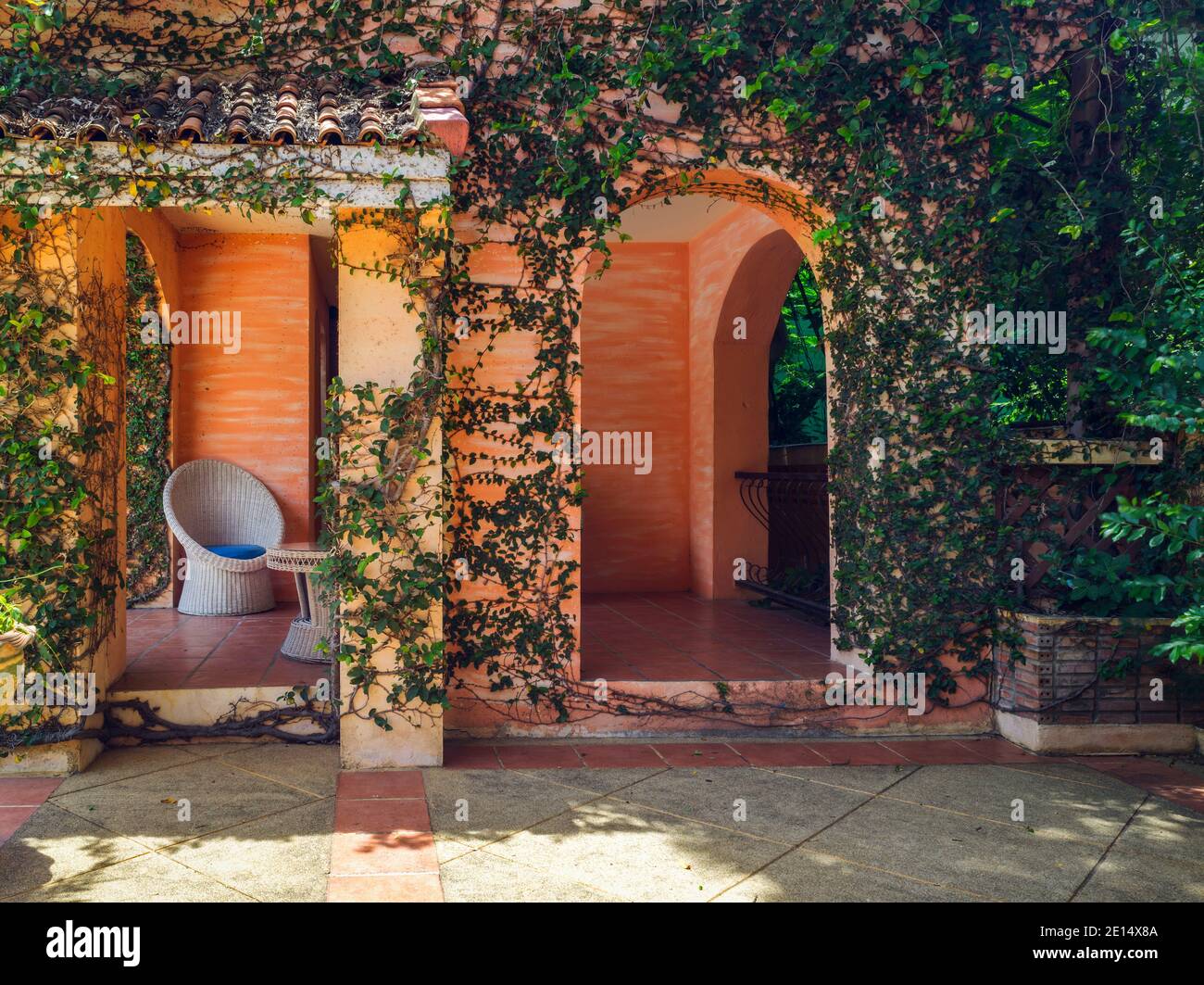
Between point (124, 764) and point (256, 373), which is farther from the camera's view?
point (256, 373)

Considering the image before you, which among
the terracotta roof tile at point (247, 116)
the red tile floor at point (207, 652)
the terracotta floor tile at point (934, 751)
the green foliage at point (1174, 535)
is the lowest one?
the terracotta floor tile at point (934, 751)

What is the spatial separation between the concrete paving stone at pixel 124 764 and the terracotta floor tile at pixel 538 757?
1.51m

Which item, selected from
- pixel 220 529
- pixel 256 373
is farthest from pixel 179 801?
pixel 256 373

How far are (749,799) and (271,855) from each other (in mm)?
1959

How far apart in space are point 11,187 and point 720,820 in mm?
4009

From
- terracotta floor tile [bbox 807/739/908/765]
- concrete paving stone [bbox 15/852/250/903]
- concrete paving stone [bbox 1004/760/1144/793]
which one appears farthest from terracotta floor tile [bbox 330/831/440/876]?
concrete paving stone [bbox 1004/760/1144/793]

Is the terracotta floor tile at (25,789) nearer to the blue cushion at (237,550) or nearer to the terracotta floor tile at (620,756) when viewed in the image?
the terracotta floor tile at (620,756)

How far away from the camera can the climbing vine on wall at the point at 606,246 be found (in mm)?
4660

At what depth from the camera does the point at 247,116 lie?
14.4 feet

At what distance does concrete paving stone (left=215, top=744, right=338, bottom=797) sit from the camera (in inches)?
171

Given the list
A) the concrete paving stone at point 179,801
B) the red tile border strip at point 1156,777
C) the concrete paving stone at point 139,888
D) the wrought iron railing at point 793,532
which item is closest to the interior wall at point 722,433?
the wrought iron railing at point 793,532

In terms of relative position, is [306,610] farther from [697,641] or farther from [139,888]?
[139,888]
